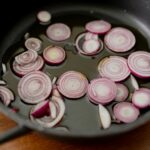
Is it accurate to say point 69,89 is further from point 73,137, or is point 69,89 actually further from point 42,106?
point 73,137

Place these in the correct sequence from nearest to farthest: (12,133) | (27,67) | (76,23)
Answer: (12,133) < (27,67) < (76,23)

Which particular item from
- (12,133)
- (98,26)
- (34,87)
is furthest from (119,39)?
(12,133)

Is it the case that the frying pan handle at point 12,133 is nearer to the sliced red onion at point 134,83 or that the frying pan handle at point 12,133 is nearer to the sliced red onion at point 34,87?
the sliced red onion at point 34,87

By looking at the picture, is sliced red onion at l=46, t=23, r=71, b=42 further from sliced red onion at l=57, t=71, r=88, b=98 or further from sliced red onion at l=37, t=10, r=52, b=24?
sliced red onion at l=57, t=71, r=88, b=98

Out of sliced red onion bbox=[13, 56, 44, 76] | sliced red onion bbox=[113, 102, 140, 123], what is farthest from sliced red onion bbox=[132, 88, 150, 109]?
sliced red onion bbox=[13, 56, 44, 76]

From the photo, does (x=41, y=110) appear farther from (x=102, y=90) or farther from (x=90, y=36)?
(x=90, y=36)

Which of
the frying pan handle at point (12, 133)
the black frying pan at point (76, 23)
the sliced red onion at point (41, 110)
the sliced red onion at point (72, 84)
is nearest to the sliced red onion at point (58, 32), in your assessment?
the black frying pan at point (76, 23)
